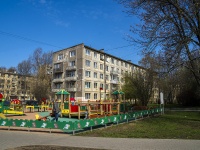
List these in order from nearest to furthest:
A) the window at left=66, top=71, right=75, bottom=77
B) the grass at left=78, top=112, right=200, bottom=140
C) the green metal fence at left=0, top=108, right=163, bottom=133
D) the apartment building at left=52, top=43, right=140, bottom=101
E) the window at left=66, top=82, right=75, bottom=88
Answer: the grass at left=78, top=112, right=200, bottom=140 → the green metal fence at left=0, top=108, right=163, bottom=133 → the apartment building at left=52, top=43, right=140, bottom=101 → the window at left=66, top=82, right=75, bottom=88 → the window at left=66, top=71, right=75, bottom=77

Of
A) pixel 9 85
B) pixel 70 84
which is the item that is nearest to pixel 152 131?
pixel 70 84

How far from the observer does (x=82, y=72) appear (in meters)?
58.4

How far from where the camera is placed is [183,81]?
4512cm

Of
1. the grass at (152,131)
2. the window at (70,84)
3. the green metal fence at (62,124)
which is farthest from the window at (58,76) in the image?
the grass at (152,131)

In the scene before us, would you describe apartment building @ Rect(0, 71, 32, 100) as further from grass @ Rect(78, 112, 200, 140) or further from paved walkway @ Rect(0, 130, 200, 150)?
paved walkway @ Rect(0, 130, 200, 150)

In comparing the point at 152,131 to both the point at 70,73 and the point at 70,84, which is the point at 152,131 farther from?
the point at 70,73

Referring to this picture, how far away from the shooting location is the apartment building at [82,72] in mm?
58781

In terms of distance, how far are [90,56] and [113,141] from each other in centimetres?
5181

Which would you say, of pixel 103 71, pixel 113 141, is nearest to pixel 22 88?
pixel 103 71

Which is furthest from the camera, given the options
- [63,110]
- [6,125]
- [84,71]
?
[84,71]

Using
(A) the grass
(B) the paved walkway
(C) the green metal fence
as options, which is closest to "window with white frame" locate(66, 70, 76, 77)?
(C) the green metal fence

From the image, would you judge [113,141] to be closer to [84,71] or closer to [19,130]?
[19,130]

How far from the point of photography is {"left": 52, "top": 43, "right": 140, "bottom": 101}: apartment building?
5878 cm

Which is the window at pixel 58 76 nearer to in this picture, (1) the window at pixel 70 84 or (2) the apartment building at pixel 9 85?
(1) the window at pixel 70 84
